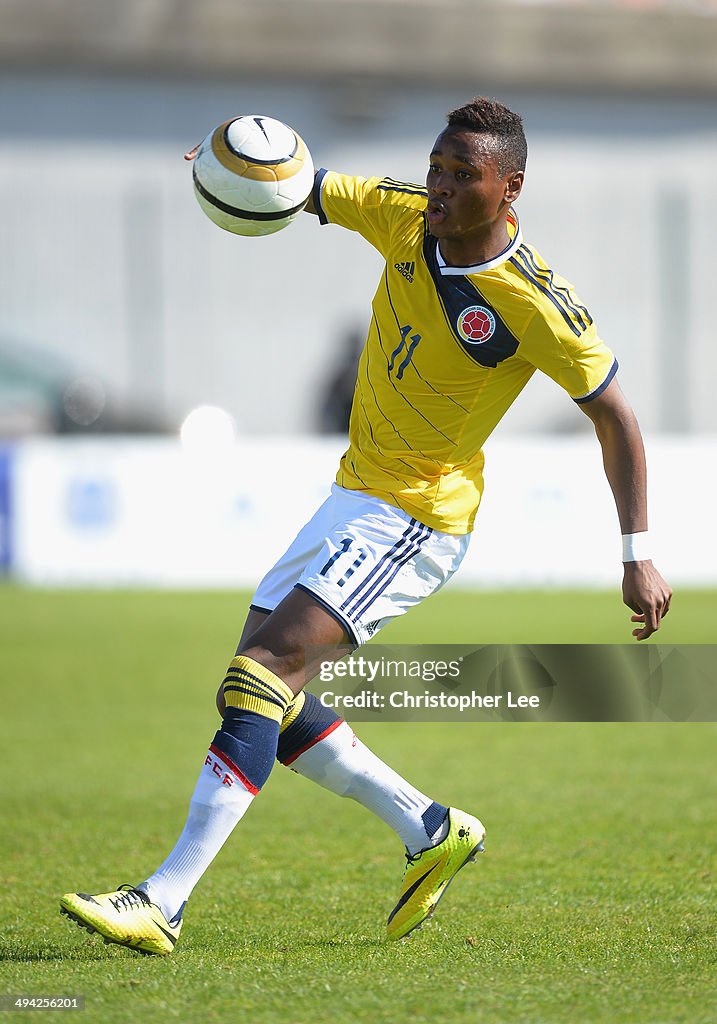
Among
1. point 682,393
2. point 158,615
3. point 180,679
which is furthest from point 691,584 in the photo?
point 682,393

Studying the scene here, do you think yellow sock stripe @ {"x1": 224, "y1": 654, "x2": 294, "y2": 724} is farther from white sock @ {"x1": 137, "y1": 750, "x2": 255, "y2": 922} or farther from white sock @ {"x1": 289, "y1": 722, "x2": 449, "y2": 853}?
white sock @ {"x1": 289, "y1": 722, "x2": 449, "y2": 853}

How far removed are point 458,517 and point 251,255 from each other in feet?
72.7

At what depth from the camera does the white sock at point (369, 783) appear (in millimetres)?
4832

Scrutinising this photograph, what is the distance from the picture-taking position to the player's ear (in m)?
4.53

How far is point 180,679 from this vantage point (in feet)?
34.7

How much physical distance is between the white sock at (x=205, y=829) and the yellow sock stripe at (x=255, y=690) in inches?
7.0

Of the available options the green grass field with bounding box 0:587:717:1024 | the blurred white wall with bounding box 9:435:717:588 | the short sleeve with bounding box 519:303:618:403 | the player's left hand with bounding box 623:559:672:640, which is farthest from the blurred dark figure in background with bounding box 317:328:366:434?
the player's left hand with bounding box 623:559:672:640

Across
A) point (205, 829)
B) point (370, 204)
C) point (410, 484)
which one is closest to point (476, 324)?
point (410, 484)

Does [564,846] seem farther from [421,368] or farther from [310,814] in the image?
[421,368]

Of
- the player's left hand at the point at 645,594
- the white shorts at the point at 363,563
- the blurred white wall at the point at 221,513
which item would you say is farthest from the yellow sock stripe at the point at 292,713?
the blurred white wall at the point at 221,513

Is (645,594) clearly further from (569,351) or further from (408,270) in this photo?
(408,270)

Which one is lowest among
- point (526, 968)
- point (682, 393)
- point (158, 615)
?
point (526, 968)

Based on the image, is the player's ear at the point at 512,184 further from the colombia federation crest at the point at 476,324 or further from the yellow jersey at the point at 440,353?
the colombia federation crest at the point at 476,324

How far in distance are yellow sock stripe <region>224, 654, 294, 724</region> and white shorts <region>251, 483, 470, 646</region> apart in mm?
278
